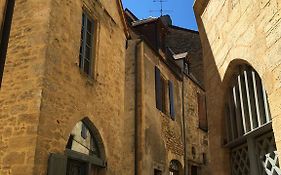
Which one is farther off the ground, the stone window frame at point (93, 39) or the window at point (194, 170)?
A: the stone window frame at point (93, 39)

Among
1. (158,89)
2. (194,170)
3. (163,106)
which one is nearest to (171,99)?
(163,106)

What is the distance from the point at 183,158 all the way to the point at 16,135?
7.80m

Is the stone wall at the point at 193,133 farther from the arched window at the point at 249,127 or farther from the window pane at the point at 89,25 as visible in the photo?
the arched window at the point at 249,127

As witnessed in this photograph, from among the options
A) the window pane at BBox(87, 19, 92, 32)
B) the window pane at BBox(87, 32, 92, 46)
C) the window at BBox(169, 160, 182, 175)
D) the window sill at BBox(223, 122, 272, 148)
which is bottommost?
the window sill at BBox(223, 122, 272, 148)

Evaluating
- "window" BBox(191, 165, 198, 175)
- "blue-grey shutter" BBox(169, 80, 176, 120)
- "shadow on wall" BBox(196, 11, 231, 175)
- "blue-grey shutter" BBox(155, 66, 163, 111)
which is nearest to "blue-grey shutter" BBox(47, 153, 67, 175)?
"shadow on wall" BBox(196, 11, 231, 175)

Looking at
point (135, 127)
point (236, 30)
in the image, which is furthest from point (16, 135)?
point (135, 127)

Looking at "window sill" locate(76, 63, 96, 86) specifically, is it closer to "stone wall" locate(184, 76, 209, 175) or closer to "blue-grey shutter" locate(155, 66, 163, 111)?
"blue-grey shutter" locate(155, 66, 163, 111)

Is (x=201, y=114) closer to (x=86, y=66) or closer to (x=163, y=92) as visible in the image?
(x=163, y=92)

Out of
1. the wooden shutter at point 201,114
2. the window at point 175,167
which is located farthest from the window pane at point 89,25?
the wooden shutter at point 201,114

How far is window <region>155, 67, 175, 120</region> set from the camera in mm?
11095

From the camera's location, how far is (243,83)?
4238 millimetres

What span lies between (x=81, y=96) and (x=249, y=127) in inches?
148

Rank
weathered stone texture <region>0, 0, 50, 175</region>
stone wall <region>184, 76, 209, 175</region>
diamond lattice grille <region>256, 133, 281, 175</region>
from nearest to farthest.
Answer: diamond lattice grille <region>256, 133, 281, 175</region>, weathered stone texture <region>0, 0, 50, 175</region>, stone wall <region>184, 76, 209, 175</region>

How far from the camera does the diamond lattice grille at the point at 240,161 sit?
4.18 meters
